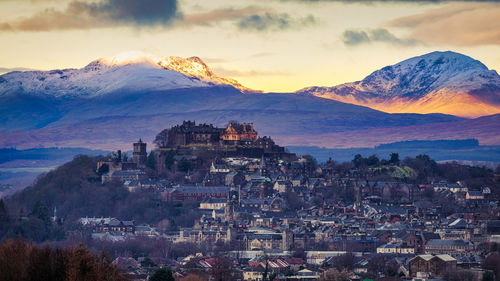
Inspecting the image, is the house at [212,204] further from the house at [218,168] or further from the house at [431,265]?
the house at [431,265]

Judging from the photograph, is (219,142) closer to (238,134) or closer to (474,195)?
(238,134)

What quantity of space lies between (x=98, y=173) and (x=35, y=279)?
90819 mm

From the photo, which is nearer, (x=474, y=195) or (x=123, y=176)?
(x=123, y=176)

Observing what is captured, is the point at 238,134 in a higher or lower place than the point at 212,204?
higher

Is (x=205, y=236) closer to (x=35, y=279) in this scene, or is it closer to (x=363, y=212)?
(x=363, y=212)

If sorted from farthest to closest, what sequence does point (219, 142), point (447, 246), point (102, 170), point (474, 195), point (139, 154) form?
point (219, 142)
point (139, 154)
point (474, 195)
point (102, 170)
point (447, 246)

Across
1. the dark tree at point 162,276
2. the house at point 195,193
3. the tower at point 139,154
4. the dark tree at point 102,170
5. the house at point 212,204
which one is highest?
the tower at point 139,154

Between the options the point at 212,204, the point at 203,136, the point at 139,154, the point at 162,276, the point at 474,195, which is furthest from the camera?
the point at 203,136

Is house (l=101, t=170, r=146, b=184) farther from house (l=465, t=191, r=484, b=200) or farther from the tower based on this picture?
house (l=465, t=191, r=484, b=200)

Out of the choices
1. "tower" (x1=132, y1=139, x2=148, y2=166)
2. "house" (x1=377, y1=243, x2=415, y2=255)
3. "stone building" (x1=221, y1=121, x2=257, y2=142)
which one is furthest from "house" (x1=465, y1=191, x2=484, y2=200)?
"tower" (x1=132, y1=139, x2=148, y2=166)

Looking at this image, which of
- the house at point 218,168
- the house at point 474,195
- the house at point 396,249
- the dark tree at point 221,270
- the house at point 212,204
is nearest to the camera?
the dark tree at point 221,270

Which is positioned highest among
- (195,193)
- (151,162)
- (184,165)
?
(151,162)

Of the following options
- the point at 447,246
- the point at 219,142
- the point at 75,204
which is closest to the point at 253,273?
the point at 447,246

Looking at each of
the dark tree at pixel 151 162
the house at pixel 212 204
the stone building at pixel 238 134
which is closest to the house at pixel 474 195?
the house at pixel 212 204
